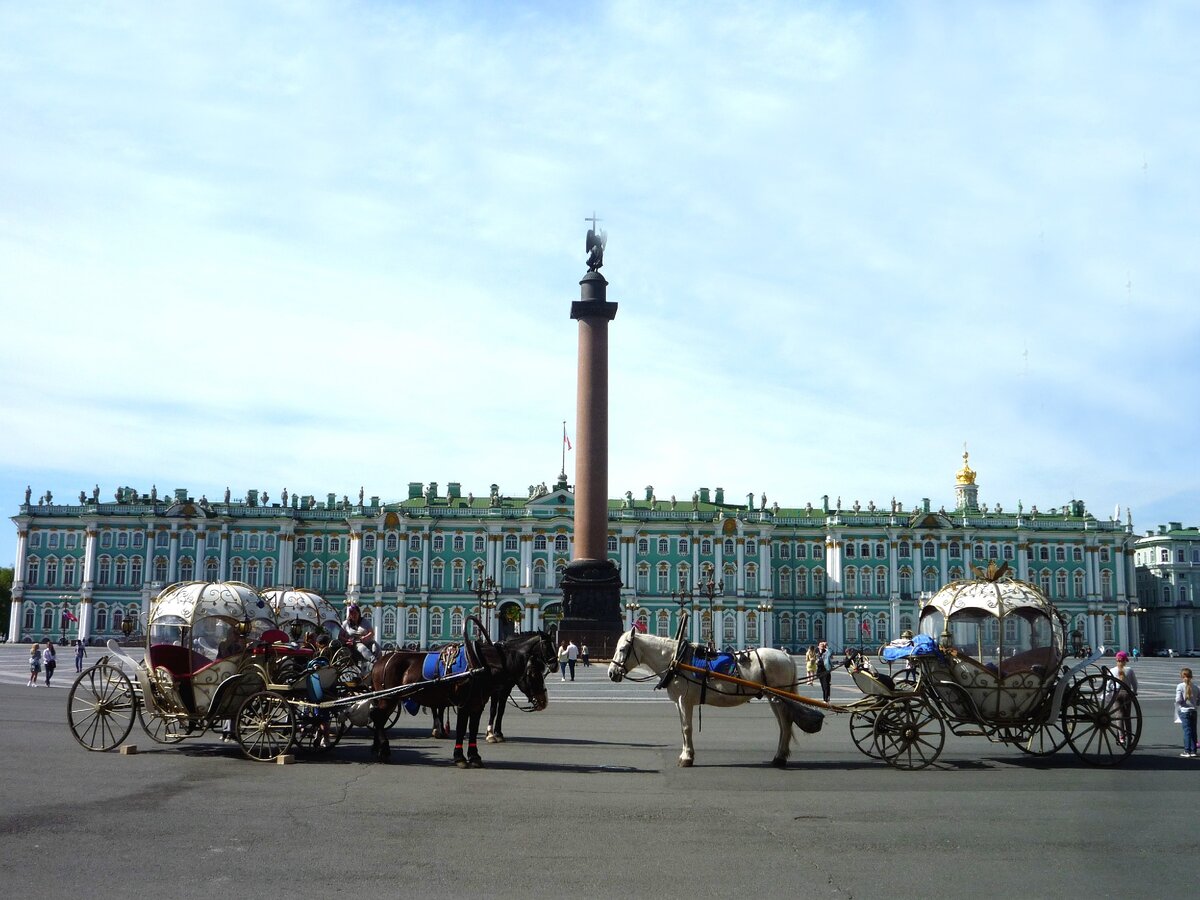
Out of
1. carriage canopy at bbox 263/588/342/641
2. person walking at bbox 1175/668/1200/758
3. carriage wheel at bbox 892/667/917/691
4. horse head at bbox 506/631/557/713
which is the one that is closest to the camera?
horse head at bbox 506/631/557/713

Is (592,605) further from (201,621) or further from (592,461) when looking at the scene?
(201,621)

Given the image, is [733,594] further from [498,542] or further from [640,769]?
[640,769]

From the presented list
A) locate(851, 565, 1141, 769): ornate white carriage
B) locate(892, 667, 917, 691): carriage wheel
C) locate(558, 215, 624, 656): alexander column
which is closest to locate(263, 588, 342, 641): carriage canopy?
locate(892, 667, 917, 691): carriage wheel

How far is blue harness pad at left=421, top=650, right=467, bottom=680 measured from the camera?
1547 centimetres

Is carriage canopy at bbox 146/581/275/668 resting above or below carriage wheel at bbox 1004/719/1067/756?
above

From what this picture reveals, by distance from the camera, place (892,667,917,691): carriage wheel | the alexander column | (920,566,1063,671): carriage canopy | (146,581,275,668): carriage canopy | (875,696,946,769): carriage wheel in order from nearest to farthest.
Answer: (875,696,946,769): carriage wheel < (920,566,1063,671): carriage canopy < (892,667,917,691): carriage wheel < (146,581,275,668): carriage canopy < the alexander column

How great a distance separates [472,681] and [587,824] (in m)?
4.47

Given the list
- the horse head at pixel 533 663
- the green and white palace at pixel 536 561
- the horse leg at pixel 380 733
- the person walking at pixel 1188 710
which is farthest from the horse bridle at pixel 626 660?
the green and white palace at pixel 536 561

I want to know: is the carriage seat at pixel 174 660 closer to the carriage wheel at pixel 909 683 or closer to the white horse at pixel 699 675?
the white horse at pixel 699 675

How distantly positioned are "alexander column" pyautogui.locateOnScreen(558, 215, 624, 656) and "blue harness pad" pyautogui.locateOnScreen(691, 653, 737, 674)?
1318 inches

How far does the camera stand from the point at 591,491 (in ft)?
162

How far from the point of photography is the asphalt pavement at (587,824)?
881 cm

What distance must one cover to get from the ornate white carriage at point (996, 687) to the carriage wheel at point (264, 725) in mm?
7806

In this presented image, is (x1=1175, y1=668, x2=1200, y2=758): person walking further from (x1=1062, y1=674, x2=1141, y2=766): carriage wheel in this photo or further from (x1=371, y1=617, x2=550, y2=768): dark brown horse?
(x1=371, y1=617, x2=550, y2=768): dark brown horse
